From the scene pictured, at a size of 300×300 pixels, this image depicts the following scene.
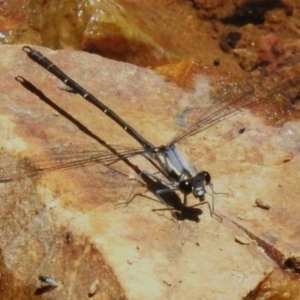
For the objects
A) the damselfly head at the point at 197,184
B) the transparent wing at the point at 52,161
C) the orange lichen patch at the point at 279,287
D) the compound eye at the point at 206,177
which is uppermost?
the compound eye at the point at 206,177

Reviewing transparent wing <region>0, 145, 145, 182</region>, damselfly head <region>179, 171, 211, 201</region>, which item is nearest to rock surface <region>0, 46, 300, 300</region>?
transparent wing <region>0, 145, 145, 182</region>

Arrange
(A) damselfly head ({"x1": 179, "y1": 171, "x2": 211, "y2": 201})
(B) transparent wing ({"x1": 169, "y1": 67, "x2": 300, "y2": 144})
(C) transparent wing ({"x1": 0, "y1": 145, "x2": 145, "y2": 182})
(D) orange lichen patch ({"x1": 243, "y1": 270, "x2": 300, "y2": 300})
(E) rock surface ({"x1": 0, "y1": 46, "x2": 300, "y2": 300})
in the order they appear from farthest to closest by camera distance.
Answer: (B) transparent wing ({"x1": 169, "y1": 67, "x2": 300, "y2": 144}), (A) damselfly head ({"x1": 179, "y1": 171, "x2": 211, "y2": 201}), (C) transparent wing ({"x1": 0, "y1": 145, "x2": 145, "y2": 182}), (D) orange lichen patch ({"x1": 243, "y1": 270, "x2": 300, "y2": 300}), (E) rock surface ({"x1": 0, "y1": 46, "x2": 300, "y2": 300})

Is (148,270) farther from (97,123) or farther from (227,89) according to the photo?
(227,89)

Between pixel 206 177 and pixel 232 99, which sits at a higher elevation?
pixel 232 99

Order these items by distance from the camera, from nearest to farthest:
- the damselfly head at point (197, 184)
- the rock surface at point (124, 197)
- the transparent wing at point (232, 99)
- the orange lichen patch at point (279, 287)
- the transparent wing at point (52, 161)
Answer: the rock surface at point (124, 197) < the orange lichen patch at point (279, 287) < the transparent wing at point (52, 161) < the damselfly head at point (197, 184) < the transparent wing at point (232, 99)

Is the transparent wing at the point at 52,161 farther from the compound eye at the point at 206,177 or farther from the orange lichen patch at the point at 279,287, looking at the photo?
the orange lichen patch at the point at 279,287

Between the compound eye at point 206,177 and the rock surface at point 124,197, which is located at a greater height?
the compound eye at point 206,177

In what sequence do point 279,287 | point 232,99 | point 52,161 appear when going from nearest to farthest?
point 279,287 → point 52,161 → point 232,99

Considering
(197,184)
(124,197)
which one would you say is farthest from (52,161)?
(197,184)

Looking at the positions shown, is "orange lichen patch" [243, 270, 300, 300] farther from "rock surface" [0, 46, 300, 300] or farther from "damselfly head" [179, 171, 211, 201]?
"damselfly head" [179, 171, 211, 201]

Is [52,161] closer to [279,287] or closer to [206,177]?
[206,177]

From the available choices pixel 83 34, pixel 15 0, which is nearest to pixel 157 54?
pixel 83 34

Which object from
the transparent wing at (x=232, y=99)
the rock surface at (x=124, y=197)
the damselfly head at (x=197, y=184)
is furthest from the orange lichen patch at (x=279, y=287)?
the transparent wing at (x=232, y=99)
